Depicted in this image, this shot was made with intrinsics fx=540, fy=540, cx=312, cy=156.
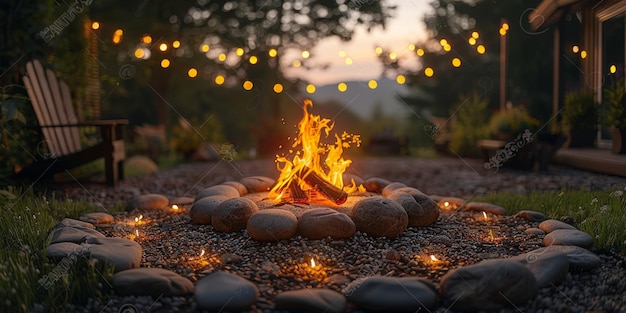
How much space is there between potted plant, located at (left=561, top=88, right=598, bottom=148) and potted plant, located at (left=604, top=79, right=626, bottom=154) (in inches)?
47.0

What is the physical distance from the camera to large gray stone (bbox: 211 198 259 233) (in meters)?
4.20

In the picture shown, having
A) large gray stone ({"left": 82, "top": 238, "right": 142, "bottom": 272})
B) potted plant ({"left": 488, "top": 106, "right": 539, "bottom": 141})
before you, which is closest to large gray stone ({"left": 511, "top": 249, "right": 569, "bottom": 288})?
large gray stone ({"left": 82, "top": 238, "right": 142, "bottom": 272})

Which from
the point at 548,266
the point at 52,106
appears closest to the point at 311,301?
the point at 548,266

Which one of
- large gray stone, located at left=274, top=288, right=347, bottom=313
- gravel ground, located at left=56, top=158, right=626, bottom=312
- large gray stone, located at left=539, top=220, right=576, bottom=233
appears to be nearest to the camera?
large gray stone, located at left=274, top=288, right=347, bottom=313

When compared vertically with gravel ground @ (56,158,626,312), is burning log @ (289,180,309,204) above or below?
above

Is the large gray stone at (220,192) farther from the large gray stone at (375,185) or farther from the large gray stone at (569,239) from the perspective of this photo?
the large gray stone at (569,239)

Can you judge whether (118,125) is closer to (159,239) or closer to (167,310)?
(159,239)

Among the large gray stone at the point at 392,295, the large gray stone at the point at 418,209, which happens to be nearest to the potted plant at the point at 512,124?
the large gray stone at the point at 418,209

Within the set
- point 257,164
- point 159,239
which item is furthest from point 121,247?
point 257,164

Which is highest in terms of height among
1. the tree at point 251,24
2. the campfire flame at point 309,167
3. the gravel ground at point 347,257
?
the tree at point 251,24

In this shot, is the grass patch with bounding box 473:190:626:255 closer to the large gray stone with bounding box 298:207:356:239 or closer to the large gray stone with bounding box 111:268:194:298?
the large gray stone with bounding box 298:207:356:239

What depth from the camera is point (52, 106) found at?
6.73m

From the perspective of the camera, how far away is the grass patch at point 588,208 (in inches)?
149

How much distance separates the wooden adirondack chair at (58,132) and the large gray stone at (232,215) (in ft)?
Result: 9.65
